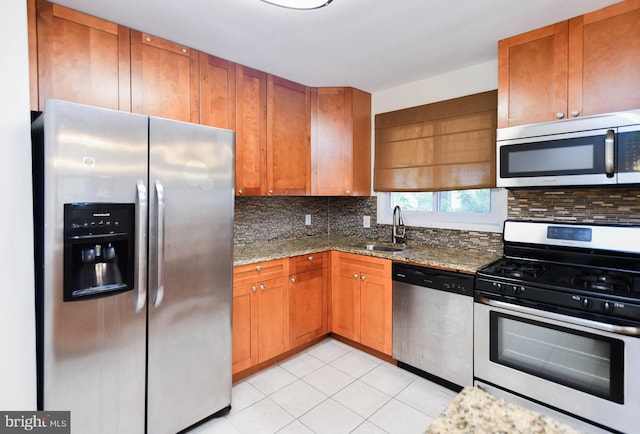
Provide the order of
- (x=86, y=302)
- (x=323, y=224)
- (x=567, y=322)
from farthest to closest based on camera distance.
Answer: (x=323, y=224) → (x=567, y=322) → (x=86, y=302)

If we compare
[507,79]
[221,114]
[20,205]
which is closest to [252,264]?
[221,114]

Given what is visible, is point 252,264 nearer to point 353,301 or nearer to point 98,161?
point 353,301

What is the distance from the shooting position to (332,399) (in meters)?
2.23

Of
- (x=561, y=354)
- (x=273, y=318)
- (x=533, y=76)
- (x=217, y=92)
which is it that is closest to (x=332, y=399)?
(x=273, y=318)

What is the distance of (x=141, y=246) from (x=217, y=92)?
1378 mm

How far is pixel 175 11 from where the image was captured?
189 cm

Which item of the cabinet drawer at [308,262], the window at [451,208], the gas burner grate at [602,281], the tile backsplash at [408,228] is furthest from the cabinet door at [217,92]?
the gas burner grate at [602,281]

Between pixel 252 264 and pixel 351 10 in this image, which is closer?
pixel 351 10

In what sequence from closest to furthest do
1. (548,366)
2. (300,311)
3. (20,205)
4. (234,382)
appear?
(20,205) → (548,366) → (234,382) → (300,311)

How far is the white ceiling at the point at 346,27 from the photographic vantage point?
6.02ft

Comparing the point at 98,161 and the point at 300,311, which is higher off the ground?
the point at 98,161

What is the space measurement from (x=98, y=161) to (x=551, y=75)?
2567 millimetres

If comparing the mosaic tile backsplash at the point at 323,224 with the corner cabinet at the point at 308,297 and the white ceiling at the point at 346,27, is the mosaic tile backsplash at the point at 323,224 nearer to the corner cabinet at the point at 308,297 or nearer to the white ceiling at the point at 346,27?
the corner cabinet at the point at 308,297

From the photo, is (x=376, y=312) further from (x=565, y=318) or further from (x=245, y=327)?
(x=565, y=318)
